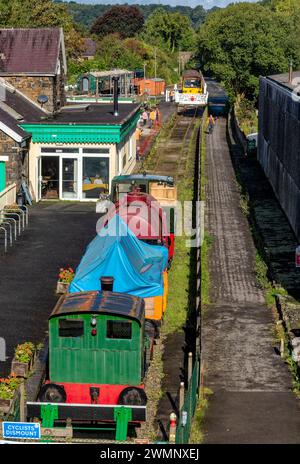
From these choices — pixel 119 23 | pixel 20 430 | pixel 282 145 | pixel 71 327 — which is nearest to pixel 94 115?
pixel 282 145

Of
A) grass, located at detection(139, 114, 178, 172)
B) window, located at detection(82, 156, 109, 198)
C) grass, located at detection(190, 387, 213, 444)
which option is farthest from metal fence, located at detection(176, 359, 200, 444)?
grass, located at detection(139, 114, 178, 172)

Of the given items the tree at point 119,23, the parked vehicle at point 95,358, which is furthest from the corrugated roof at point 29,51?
the tree at point 119,23

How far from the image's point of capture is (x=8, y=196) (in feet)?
116

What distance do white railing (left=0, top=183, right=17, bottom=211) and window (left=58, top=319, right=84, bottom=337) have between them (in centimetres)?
1806

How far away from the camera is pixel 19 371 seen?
18.5 metres

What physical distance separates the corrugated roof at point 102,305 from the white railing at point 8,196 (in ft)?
56.2

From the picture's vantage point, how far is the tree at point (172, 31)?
162 m

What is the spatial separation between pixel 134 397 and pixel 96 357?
102 cm

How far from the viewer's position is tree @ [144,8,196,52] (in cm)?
16162

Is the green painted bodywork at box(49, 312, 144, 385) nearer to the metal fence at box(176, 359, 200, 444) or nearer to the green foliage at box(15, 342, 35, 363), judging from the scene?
the metal fence at box(176, 359, 200, 444)

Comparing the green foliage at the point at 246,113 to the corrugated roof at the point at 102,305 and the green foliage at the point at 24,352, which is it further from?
the corrugated roof at the point at 102,305

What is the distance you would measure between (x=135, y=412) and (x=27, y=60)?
103ft
